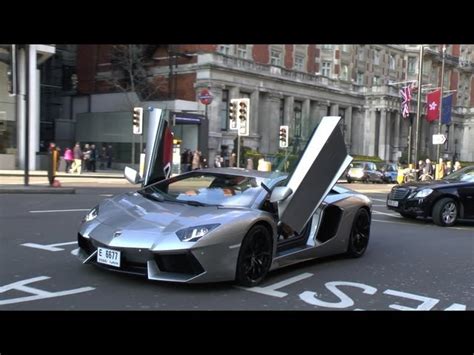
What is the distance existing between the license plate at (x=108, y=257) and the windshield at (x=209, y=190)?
1157 mm

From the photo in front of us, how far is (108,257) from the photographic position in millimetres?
5656

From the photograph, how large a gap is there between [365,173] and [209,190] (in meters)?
32.5

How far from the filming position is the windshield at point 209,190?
21.3 ft

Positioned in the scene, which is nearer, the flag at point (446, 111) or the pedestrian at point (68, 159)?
the pedestrian at point (68, 159)

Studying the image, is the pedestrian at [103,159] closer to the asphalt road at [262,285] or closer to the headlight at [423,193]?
the headlight at [423,193]

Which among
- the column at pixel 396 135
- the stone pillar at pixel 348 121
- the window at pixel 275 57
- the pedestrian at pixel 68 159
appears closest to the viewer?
the pedestrian at pixel 68 159

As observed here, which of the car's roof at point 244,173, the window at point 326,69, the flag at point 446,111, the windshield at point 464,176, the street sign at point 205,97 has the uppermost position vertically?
the window at point 326,69

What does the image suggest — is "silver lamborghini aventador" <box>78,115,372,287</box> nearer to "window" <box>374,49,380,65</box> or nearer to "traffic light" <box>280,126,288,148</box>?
"traffic light" <box>280,126,288,148</box>

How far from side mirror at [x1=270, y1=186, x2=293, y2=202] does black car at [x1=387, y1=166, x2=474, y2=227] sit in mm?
7310

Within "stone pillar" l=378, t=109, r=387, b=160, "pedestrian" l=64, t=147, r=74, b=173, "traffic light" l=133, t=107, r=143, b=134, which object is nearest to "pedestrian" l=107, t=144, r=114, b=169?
"pedestrian" l=64, t=147, r=74, b=173

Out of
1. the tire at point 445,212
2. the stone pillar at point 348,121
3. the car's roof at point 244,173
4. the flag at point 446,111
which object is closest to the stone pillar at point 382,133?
the stone pillar at point 348,121

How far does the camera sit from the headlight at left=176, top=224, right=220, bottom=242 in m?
5.50
